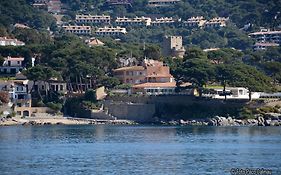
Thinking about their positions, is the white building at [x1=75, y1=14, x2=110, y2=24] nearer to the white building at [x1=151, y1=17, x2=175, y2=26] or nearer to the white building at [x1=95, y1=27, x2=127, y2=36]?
the white building at [x1=151, y1=17, x2=175, y2=26]

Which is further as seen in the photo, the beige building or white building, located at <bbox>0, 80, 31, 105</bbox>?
the beige building

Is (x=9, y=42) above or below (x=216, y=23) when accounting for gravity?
below

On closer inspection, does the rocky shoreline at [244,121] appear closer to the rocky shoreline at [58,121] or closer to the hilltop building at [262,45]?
the rocky shoreline at [58,121]

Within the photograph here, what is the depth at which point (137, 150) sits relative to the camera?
61.4 metres

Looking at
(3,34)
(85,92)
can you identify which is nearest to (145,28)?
(3,34)

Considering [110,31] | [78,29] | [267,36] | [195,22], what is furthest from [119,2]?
[267,36]

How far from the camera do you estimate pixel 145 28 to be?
513ft

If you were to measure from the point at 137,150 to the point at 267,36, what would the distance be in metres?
81.6

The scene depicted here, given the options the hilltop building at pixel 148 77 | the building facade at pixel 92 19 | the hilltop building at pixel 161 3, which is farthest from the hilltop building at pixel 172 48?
the hilltop building at pixel 161 3

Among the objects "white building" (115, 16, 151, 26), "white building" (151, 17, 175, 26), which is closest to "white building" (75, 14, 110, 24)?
"white building" (115, 16, 151, 26)

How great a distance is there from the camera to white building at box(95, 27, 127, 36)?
496 ft

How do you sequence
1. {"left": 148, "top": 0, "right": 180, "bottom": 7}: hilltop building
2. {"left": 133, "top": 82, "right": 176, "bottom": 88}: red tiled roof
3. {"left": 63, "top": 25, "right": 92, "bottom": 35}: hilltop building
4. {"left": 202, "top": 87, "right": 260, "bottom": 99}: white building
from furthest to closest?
{"left": 148, "top": 0, "right": 180, "bottom": 7}: hilltop building < {"left": 63, "top": 25, "right": 92, "bottom": 35}: hilltop building < {"left": 133, "top": 82, "right": 176, "bottom": 88}: red tiled roof < {"left": 202, "top": 87, "right": 260, "bottom": 99}: white building

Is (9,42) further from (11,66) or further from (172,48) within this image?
(172,48)

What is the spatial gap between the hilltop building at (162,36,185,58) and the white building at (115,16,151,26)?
3846cm
